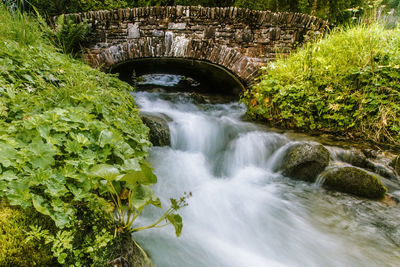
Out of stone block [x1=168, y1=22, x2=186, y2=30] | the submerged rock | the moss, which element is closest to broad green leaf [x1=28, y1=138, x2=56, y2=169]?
the moss

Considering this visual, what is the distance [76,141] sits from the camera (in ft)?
4.67

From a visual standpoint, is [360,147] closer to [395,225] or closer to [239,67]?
[395,225]

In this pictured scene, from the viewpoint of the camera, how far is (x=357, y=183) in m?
2.87

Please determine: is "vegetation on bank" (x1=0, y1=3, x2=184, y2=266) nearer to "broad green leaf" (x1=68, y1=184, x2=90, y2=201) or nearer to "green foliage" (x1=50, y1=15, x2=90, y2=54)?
"broad green leaf" (x1=68, y1=184, x2=90, y2=201)

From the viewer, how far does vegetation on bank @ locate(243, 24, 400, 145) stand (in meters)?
3.49

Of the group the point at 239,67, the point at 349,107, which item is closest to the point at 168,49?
the point at 239,67

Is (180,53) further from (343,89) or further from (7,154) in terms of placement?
(7,154)

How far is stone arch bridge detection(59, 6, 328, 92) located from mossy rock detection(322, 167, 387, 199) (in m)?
3.08

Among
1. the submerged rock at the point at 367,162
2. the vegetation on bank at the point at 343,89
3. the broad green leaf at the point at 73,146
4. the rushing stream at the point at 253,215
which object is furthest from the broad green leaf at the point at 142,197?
the vegetation on bank at the point at 343,89

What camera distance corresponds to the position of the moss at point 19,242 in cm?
100

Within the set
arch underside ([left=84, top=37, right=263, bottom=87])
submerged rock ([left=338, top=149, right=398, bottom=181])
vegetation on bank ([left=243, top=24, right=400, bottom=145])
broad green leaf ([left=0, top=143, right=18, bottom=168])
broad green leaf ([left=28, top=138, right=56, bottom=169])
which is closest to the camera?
broad green leaf ([left=0, top=143, right=18, bottom=168])

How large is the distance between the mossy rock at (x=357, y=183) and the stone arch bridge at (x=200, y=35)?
3084 millimetres

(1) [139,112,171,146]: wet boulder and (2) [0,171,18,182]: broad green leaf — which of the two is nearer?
(2) [0,171,18,182]: broad green leaf

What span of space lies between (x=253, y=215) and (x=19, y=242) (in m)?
2.28
